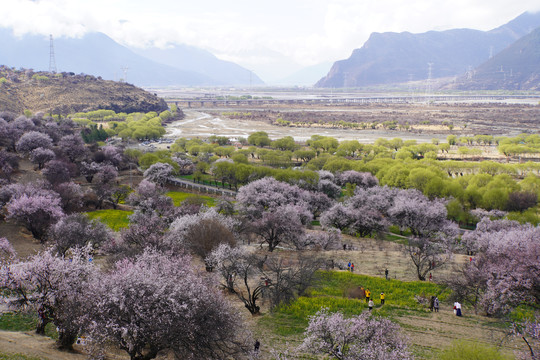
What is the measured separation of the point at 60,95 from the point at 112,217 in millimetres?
136487

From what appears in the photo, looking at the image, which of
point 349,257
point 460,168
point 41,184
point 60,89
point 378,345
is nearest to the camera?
point 378,345

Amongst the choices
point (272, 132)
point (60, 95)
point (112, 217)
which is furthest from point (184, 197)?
point (60, 95)

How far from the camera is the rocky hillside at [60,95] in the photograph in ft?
479

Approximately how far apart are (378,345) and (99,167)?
60152 millimetres

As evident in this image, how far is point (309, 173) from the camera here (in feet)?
207

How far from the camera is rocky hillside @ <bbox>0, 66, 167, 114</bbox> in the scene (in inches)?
5743

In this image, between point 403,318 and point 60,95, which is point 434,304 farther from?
point 60,95

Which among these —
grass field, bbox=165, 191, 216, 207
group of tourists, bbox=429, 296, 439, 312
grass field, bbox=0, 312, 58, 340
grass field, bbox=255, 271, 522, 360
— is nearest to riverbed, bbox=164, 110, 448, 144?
grass field, bbox=165, 191, 216, 207

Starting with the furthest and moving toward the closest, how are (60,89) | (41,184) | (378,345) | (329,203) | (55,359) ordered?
(60,89), (329,203), (41,184), (55,359), (378,345)

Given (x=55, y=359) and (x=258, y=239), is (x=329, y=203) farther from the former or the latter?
(x=55, y=359)

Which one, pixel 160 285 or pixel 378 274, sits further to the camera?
pixel 378 274

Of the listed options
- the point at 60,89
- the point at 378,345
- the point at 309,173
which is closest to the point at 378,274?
the point at 378,345

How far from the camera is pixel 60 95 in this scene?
163m

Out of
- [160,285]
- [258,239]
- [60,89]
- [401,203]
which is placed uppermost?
[60,89]
